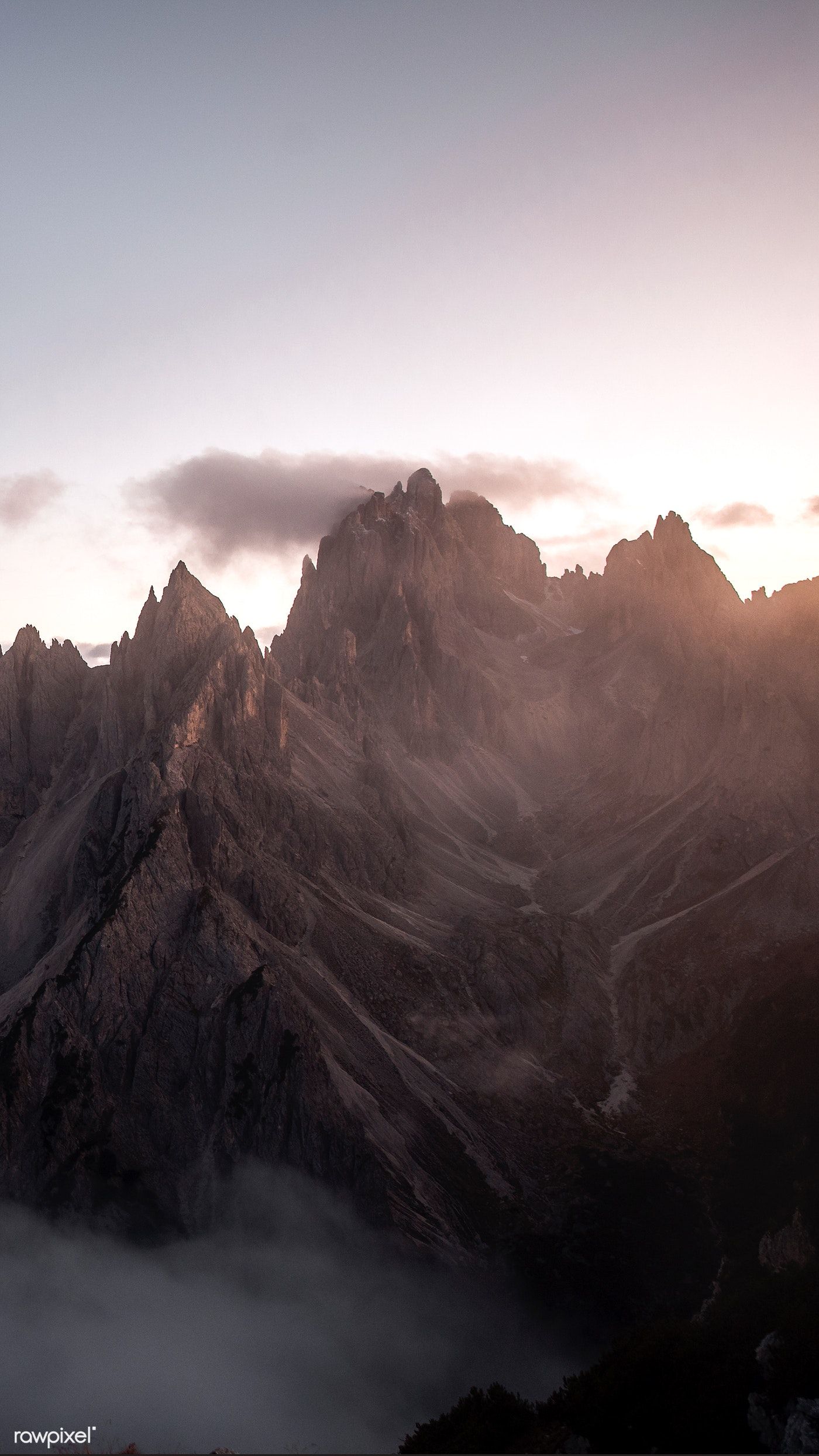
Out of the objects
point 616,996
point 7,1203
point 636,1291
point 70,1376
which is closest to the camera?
point 70,1376

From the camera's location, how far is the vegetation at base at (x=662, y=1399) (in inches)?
2581

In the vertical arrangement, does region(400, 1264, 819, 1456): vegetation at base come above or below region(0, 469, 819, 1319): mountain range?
below

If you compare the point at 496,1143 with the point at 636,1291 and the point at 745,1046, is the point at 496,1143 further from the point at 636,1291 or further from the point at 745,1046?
the point at 745,1046

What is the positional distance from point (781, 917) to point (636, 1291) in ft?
323

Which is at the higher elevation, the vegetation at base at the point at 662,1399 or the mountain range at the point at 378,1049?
the mountain range at the point at 378,1049

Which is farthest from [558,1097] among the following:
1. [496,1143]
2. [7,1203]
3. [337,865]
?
[7,1203]

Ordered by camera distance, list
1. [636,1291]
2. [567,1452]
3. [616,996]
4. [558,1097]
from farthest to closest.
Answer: [616,996], [558,1097], [636,1291], [567,1452]

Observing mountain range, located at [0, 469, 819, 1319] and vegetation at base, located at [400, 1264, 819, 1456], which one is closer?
vegetation at base, located at [400, 1264, 819, 1456]

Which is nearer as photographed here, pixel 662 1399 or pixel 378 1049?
pixel 662 1399

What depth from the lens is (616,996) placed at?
187m

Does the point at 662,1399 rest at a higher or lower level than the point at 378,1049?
lower

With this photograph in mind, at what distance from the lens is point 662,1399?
229 feet

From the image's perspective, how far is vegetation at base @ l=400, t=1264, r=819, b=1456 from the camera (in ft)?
215

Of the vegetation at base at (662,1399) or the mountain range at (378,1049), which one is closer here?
the vegetation at base at (662,1399)
